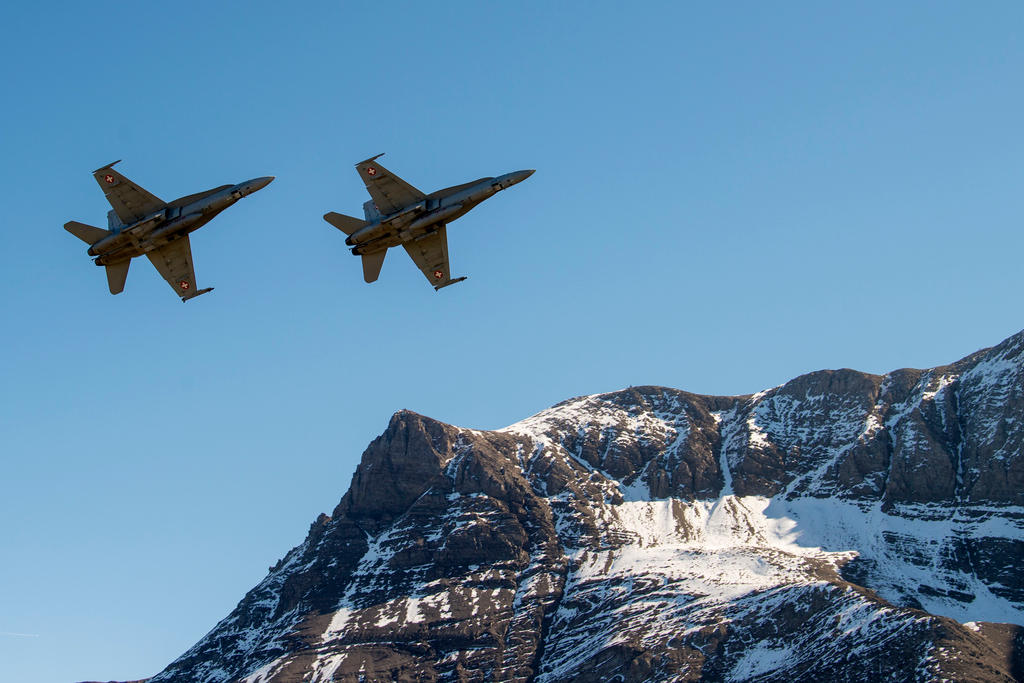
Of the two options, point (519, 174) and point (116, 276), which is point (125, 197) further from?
point (519, 174)

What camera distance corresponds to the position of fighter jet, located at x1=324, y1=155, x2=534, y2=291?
11525cm

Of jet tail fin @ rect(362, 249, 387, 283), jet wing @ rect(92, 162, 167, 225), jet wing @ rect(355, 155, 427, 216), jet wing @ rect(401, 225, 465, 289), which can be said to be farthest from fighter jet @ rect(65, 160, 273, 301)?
jet wing @ rect(401, 225, 465, 289)

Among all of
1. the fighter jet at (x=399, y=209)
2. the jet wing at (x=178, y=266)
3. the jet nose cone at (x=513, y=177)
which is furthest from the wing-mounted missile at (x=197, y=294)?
the jet nose cone at (x=513, y=177)

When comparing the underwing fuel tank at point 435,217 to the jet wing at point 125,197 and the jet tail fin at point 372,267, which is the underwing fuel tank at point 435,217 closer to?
the jet tail fin at point 372,267

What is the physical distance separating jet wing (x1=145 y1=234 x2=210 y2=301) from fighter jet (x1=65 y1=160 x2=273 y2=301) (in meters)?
1.52

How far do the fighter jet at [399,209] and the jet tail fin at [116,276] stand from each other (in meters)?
21.7

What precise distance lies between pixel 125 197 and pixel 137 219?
2.35 metres

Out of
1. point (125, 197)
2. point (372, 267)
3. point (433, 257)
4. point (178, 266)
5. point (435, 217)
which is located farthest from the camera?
point (433, 257)

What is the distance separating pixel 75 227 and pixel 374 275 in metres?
29.2

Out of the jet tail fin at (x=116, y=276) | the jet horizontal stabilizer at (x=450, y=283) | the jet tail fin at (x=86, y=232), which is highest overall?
the jet tail fin at (x=86, y=232)

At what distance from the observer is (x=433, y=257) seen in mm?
120750

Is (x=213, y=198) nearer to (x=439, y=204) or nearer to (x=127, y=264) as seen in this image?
(x=127, y=264)

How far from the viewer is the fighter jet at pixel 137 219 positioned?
110m

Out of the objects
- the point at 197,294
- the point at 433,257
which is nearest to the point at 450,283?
the point at 433,257
